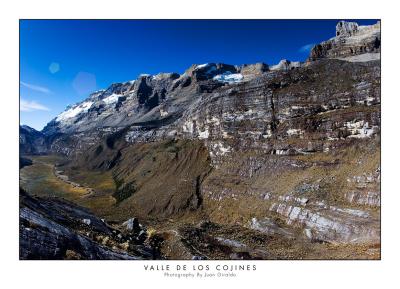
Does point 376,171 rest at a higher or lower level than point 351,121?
lower

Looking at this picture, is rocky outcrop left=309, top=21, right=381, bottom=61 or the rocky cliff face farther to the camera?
rocky outcrop left=309, top=21, right=381, bottom=61

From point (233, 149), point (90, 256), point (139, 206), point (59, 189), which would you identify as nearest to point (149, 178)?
point (139, 206)

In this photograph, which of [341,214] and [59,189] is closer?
[341,214]

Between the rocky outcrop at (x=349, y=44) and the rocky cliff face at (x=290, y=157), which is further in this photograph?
the rocky outcrop at (x=349, y=44)

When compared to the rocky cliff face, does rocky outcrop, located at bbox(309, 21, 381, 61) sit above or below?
above

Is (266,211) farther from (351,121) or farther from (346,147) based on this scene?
(351,121)
